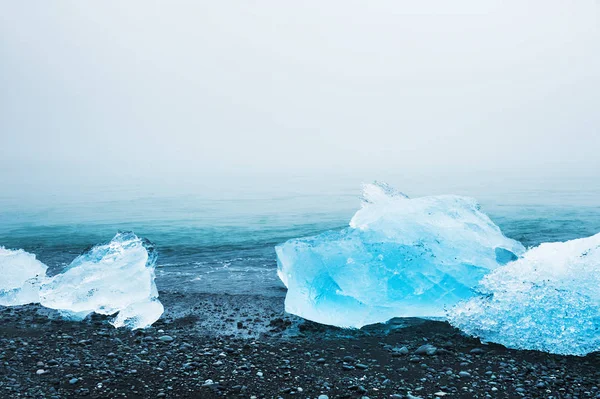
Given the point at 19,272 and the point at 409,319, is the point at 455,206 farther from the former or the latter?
the point at 19,272

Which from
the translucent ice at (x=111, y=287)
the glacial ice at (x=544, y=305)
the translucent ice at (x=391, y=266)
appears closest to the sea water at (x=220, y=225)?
the translucent ice at (x=111, y=287)

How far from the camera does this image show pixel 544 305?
7824 millimetres

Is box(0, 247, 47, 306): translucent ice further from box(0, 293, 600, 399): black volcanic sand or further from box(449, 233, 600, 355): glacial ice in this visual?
box(449, 233, 600, 355): glacial ice

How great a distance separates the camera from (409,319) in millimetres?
8977

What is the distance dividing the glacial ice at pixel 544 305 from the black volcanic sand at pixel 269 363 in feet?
0.93

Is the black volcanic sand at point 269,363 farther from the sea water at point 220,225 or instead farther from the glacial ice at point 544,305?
the sea water at point 220,225

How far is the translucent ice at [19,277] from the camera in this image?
10.3 meters

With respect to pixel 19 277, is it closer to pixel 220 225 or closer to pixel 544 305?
pixel 544 305

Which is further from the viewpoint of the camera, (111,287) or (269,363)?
(111,287)

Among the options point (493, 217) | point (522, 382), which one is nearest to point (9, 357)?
point (522, 382)

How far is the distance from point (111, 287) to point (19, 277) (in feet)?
9.90

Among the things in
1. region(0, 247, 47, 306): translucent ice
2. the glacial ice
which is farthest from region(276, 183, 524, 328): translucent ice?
region(0, 247, 47, 306): translucent ice

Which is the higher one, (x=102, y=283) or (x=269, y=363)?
(x=102, y=283)

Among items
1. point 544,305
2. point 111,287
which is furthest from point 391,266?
point 111,287
